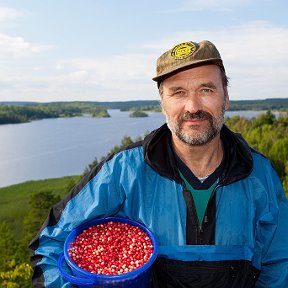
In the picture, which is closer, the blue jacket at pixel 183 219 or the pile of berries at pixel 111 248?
the pile of berries at pixel 111 248

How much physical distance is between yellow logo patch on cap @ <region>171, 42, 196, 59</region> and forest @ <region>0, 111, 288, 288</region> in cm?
84

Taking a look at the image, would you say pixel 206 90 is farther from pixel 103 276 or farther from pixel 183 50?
pixel 103 276

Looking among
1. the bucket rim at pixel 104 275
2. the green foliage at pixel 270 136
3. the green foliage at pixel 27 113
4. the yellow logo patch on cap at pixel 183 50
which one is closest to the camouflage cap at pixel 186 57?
the yellow logo patch on cap at pixel 183 50

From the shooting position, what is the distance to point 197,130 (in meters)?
2.90

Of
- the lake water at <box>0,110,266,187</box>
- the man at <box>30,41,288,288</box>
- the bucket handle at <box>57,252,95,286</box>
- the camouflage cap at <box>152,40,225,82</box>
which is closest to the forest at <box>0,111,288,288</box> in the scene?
the man at <box>30,41,288,288</box>

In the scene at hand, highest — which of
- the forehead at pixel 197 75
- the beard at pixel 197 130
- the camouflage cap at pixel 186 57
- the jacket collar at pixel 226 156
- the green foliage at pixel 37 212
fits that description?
the camouflage cap at pixel 186 57

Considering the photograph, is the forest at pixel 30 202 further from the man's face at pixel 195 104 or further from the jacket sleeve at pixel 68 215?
the man's face at pixel 195 104

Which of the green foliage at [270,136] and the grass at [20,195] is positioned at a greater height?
the green foliage at [270,136]

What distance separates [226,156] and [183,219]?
0.68 meters

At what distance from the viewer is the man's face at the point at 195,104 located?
2889mm

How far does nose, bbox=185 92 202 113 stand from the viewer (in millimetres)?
2852

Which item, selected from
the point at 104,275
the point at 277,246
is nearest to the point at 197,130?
the point at 277,246

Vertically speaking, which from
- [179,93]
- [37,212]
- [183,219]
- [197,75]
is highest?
[197,75]

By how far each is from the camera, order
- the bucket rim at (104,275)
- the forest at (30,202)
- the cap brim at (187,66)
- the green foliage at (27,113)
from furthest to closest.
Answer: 1. the green foliage at (27,113)
2. the forest at (30,202)
3. the cap brim at (187,66)
4. the bucket rim at (104,275)
